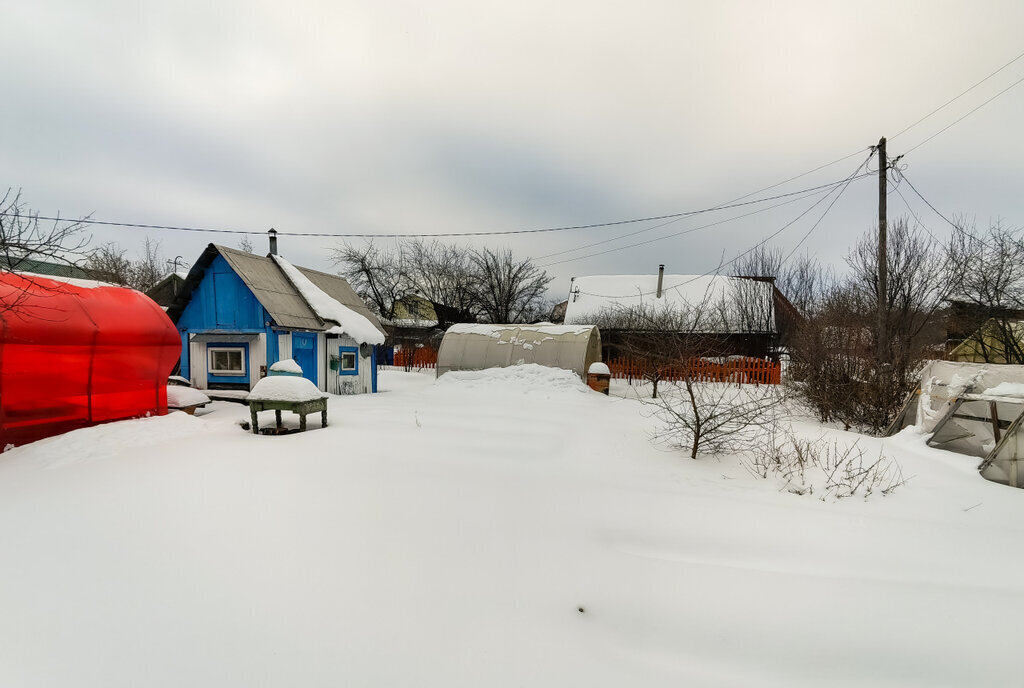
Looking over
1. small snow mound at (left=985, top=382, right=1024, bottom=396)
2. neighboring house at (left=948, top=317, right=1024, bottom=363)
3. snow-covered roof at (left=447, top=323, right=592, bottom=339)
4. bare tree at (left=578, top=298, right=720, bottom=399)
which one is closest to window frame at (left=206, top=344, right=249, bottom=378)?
snow-covered roof at (left=447, top=323, right=592, bottom=339)

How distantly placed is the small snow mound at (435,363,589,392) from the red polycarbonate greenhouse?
8.52 metres

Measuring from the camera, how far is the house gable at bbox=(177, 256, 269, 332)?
12656 millimetres

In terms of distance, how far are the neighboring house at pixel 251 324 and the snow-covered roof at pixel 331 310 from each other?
1.3 inches

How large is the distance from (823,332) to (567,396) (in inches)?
282

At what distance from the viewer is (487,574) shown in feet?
11.4

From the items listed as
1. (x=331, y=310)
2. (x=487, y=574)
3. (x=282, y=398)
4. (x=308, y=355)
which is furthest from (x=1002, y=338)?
(x=308, y=355)

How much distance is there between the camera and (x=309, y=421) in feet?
29.6

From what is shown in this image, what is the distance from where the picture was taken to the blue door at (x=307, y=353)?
44.1 ft

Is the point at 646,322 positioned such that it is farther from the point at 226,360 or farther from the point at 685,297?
the point at 226,360

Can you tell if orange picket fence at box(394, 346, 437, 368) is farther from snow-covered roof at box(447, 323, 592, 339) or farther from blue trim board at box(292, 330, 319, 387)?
blue trim board at box(292, 330, 319, 387)

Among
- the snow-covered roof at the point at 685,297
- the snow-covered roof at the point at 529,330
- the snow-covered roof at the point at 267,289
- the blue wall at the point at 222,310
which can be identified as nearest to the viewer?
the snow-covered roof at the point at 267,289

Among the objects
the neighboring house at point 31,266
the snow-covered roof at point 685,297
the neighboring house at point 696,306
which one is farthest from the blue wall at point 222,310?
the snow-covered roof at point 685,297

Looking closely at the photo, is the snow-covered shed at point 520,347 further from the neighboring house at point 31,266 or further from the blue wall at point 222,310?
the neighboring house at point 31,266

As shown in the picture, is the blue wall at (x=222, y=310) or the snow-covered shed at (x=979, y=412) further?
the blue wall at (x=222, y=310)
